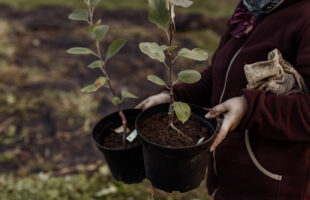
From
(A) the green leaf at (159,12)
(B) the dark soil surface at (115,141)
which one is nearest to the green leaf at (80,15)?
(A) the green leaf at (159,12)

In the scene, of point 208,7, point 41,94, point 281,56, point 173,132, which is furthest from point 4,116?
point 208,7

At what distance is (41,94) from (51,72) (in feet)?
1.93

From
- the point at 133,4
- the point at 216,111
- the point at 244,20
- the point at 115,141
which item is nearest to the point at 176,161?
the point at 216,111

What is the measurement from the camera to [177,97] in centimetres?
134

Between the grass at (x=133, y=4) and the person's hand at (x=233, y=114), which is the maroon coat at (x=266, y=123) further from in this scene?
the grass at (x=133, y=4)

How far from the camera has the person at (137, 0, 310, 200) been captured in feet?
3.05

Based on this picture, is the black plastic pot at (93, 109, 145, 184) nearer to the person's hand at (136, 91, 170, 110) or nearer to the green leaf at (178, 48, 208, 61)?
the person's hand at (136, 91, 170, 110)

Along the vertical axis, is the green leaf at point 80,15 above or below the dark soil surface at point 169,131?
above

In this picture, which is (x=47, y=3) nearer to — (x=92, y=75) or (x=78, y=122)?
(x=92, y=75)

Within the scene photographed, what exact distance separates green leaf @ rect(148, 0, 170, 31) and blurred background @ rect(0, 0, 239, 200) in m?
1.49

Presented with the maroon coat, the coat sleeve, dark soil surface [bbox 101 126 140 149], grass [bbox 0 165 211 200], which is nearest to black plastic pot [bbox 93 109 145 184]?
dark soil surface [bbox 101 126 140 149]

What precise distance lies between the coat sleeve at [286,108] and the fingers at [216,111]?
8 centimetres

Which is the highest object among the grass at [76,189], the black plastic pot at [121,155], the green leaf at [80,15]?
the green leaf at [80,15]

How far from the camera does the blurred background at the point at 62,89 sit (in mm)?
2230
